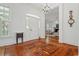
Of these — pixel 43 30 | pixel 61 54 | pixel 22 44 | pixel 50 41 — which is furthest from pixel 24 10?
pixel 61 54

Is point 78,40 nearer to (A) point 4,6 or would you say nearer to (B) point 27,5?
(B) point 27,5

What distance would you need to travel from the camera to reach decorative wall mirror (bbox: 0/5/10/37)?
71.7 inches

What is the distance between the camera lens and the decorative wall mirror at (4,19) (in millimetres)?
1822

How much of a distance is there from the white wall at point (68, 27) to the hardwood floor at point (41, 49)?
6.3 inches

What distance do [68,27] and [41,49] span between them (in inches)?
34.0

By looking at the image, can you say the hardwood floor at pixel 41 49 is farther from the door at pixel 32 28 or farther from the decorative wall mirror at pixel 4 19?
the decorative wall mirror at pixel 4 19

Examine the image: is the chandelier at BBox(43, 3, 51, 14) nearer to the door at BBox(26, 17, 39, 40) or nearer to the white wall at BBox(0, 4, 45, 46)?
the white wall at BBox(0, 4, 45, 46)

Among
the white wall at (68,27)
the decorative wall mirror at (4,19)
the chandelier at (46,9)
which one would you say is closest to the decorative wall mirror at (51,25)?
the chandelier at (46,9)

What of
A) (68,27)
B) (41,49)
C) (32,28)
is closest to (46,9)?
(32,28)

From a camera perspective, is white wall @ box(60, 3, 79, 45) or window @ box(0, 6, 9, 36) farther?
white wall @ box(60, 3, 79, 45)

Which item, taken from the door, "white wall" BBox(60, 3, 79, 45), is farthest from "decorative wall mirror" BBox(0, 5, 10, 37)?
"white wall" BBox(60, 3, 79, 45)

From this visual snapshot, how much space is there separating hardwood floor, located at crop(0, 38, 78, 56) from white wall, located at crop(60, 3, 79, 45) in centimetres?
16

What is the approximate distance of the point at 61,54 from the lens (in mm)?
1911

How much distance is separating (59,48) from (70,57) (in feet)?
0.99
